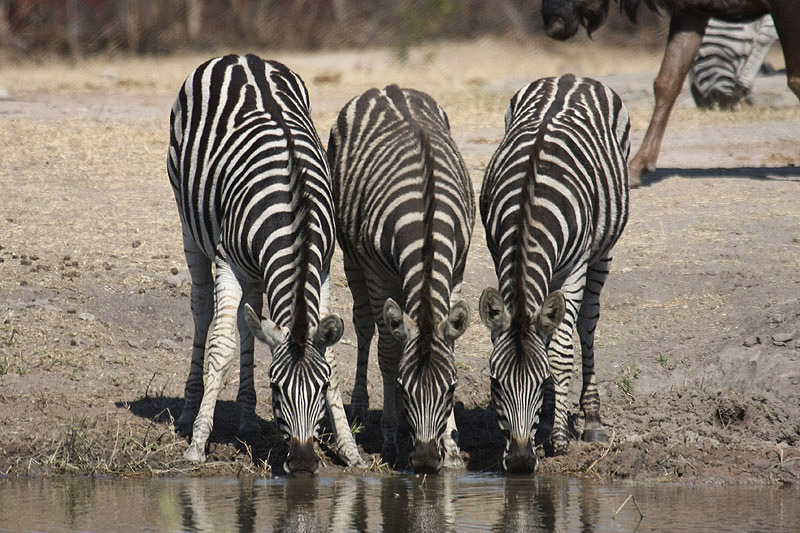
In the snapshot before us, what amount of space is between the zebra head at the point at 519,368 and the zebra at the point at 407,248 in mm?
206

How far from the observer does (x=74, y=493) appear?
572 cm

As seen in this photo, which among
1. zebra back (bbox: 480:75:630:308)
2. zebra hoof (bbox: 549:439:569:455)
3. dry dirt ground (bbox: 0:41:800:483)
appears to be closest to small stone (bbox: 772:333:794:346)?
dry dirt ground (bbox: 0:41:800:483)

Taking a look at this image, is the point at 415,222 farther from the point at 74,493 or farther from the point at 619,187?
the point at 74,493

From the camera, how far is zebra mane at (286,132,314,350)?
568cm

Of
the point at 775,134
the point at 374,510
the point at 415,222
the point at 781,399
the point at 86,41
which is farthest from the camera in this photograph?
the point at 86,41

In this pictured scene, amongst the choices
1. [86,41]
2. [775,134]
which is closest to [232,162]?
[775,134]

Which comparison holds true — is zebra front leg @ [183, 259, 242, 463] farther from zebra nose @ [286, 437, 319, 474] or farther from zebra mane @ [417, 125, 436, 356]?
zebra mane @ [417, 125, 436, 356]

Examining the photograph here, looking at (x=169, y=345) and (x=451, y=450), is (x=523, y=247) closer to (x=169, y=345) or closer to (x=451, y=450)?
(x=451, y=450)

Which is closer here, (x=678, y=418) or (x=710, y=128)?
(x=678, y=418)

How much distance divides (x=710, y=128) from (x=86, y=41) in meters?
13.3

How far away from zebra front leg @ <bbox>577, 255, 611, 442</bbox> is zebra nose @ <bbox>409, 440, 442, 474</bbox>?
158 centimetres

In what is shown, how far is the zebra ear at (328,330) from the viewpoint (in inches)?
223

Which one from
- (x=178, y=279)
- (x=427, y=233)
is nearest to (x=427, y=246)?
(x=427, y=233)

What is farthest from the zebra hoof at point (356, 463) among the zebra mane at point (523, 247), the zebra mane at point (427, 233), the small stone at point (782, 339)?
the small stone at point (782, 339)
